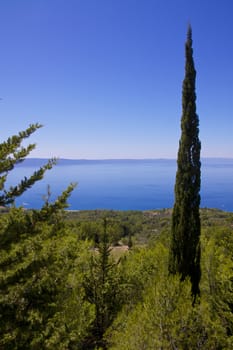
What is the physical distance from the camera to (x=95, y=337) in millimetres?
15172

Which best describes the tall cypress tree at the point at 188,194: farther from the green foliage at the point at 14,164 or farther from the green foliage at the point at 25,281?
the green foliage at the point at 14,164

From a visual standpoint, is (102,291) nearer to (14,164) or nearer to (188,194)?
(188,194)

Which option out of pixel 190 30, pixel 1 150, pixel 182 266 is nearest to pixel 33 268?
pixel 1 150

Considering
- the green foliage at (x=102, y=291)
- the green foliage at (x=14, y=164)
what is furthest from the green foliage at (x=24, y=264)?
the green foliage at (x=102, y=291)

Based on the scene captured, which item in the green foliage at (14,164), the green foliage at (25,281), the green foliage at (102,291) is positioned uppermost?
the green foliage at (14,164)

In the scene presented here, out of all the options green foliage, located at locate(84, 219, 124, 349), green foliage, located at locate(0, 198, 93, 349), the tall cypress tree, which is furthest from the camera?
green foliage, located at locate(84, 219, 124, 349)

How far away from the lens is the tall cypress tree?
13.8 meters

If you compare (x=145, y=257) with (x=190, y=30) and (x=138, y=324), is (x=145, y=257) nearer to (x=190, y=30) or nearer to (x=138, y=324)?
(x=138, y=324)

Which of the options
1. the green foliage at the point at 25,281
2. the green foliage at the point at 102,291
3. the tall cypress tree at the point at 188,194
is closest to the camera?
the green foliage at the point at 25,281

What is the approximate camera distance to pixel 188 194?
14227mm

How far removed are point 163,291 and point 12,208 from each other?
21.7 ft

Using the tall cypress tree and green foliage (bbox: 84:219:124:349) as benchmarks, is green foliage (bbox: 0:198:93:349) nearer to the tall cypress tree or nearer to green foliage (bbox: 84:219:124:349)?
the tall cypress tree

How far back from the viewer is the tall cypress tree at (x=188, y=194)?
13.8 meters

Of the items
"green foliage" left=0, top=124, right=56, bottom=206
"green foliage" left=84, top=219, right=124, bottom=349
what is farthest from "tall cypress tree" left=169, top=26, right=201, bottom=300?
"green foliage" left=0, top=124, right=56, bottom=206
